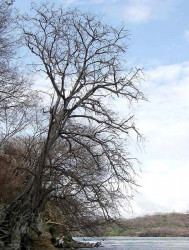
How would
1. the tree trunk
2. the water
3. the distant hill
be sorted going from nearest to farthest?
the tree trunk → the water → the distant hill

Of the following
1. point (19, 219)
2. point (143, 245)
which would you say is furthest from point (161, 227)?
point (19, 219)

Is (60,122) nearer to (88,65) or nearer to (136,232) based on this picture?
(88,65)

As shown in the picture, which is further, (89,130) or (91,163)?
(91,163)

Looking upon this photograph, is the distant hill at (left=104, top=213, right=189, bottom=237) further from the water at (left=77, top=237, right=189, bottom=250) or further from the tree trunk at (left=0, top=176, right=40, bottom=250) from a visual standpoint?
the tree trunk at (left=0, top=176, right=40, bottom=250)

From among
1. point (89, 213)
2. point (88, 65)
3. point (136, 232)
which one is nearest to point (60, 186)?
point (89, 213)

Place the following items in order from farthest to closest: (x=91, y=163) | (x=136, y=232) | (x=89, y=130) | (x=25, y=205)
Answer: (x=136, y=232) < (x=91, y=163) < (x=89, y=130) < (x=25, y=205)

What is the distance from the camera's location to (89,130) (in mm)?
17469

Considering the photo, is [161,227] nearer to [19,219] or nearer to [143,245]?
[143,245]

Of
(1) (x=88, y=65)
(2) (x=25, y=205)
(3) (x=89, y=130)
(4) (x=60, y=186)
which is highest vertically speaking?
(1) (x=88, y=65)

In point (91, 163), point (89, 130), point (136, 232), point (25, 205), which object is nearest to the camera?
point (25, 205)

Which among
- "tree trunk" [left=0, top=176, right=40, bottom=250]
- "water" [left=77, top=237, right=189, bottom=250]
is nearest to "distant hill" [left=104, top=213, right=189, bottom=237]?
"water" [left=77, top=237, right=189, bottom=250]

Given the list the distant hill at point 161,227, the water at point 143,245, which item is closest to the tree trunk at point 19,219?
the water at point 143,245

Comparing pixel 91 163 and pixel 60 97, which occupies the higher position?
pixel 60 97

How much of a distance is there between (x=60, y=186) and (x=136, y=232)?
6690 centimetres
